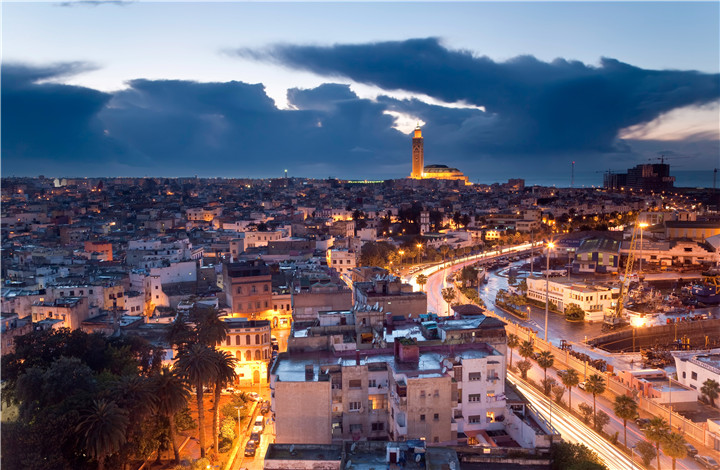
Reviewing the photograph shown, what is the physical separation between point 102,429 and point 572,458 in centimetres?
1052

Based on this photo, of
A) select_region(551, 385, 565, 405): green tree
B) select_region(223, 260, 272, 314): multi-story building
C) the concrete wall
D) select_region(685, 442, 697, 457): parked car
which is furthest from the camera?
select_region(223, 260, 272, 314): multi-story building

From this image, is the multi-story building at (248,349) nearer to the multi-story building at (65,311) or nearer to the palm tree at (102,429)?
the multi-story building at (65,311)

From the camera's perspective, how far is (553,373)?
22.1 m

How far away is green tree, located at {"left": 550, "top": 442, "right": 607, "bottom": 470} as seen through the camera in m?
11.5

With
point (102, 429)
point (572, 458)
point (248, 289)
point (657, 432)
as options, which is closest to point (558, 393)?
point (657, 432)

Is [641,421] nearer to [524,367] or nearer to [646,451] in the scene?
[646,451]

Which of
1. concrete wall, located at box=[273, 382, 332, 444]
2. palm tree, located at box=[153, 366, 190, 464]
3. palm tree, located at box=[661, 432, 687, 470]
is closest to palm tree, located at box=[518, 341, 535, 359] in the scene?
palm tree, located at box=[661, 432, 687, 470]

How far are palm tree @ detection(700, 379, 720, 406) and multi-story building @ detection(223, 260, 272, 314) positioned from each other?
18.1 meters

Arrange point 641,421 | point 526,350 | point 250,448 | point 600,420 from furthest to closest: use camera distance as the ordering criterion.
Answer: point 526,350
point 641,421
point 600,420
point 250,448

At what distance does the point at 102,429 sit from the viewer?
43.7 ft

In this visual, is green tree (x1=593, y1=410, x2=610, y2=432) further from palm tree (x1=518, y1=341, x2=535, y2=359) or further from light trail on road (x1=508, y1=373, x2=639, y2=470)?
palm tree (x1=518, y1=341, x2=535, y2=359)

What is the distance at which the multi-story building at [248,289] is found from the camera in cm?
2708

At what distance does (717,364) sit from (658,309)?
13.4 m

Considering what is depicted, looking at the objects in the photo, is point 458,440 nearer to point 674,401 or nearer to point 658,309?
point 674,401
